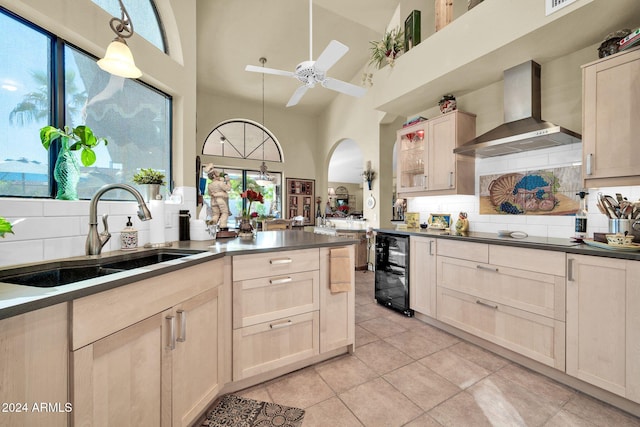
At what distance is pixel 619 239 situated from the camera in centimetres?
157

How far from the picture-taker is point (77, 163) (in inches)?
56.1

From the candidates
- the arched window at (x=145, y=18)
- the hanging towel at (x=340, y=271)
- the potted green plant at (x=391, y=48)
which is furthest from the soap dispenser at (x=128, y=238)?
the potted green plant at (x=391, y=48)

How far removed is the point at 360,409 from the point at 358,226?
12.8 feet

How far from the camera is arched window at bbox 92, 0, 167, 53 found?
1889mm

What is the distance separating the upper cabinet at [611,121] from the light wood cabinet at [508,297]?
2.10 feet

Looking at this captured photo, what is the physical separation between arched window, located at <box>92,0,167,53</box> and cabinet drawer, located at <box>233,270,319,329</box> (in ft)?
6.43

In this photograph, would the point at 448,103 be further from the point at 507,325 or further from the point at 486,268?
the point at 507,325

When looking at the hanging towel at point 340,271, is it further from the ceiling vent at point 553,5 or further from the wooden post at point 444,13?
the wooden post at point 444,13

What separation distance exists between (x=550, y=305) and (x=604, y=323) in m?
0.26

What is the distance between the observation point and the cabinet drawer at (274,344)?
160 centimetres

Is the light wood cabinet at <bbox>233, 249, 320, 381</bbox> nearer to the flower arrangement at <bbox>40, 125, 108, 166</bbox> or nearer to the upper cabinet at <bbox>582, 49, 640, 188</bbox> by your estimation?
the flower arrangement at <bbox>40, 125, 108, 166</bbox>

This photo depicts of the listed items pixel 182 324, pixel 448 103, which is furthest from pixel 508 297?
pixel 182 324

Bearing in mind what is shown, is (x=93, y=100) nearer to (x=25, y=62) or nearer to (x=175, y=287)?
(x=25, y=62)

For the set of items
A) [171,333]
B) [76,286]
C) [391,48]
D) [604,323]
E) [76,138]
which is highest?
[391,48]
